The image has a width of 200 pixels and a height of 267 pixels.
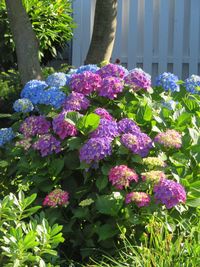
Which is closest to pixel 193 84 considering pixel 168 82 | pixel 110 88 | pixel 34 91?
pixel 168 82

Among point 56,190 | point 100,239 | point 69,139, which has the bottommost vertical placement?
point 100,239

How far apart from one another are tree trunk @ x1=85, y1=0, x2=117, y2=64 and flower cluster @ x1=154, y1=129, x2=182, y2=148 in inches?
89.0

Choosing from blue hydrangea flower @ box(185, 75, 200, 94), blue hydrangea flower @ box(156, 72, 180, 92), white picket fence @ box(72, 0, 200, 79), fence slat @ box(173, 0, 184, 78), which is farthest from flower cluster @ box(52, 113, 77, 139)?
fence slat @ box(173, 0, 184, 78)

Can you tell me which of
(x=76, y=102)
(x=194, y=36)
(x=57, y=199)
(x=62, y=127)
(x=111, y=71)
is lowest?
(x=57, y=199)

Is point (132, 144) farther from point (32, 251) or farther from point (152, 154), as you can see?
point (32, 251)

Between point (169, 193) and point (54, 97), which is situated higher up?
point (54, 97)

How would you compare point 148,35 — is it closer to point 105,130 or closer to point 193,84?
point 193,84

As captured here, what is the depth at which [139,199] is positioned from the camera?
125 inches

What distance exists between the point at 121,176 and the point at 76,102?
0.63 metres

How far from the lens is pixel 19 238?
112 inches

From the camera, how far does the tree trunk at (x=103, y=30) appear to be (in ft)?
18.1

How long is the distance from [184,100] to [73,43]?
4997 millimetres

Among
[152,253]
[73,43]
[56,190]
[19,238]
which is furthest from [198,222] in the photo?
[73,43]

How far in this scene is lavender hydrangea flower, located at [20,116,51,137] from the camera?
12.6 feet
